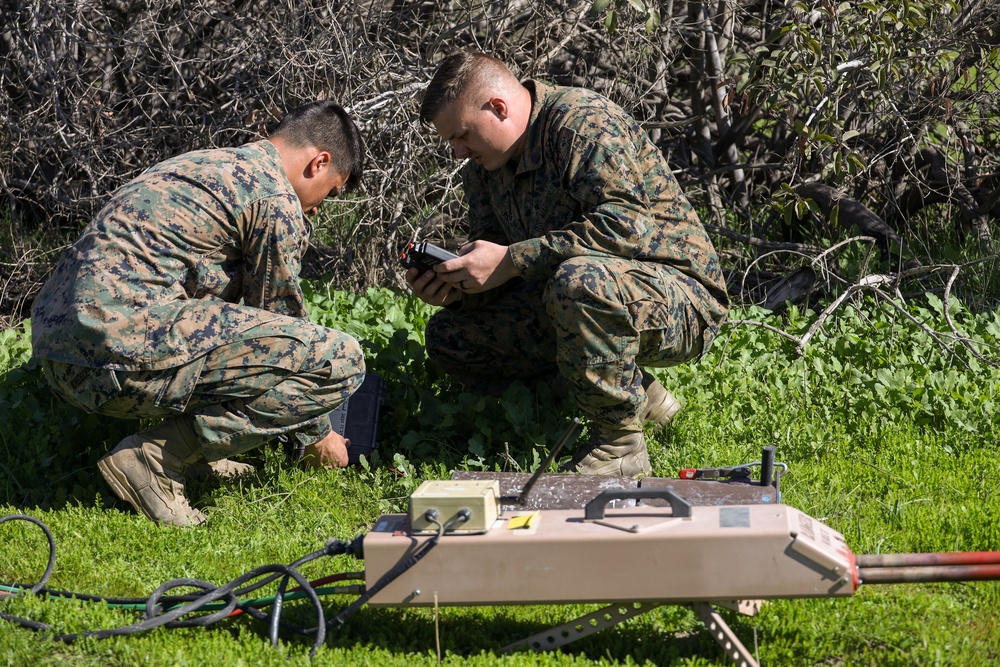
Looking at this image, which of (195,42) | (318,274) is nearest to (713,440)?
(318,274)

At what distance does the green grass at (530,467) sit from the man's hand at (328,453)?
0.06 meters

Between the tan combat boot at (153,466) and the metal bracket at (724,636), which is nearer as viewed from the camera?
the metal bracket at (724,636)

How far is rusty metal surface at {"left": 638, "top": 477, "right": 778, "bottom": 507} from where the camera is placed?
310cm

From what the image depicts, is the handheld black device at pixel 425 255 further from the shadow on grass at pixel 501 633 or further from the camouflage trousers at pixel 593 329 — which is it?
the shadow on grass at pixel 501 633

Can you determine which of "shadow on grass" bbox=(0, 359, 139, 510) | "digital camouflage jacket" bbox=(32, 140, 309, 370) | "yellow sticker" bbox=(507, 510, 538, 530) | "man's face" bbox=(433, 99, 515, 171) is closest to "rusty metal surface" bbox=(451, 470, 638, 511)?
"yellow sticker" bbox=(507, 510, 538, 530)

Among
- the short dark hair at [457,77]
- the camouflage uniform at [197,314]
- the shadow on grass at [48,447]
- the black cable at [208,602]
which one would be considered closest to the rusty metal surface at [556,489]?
the black cable at [208,602]

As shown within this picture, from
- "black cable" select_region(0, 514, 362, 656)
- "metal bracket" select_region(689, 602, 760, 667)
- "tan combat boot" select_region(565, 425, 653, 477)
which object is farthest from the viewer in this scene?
"tan combat boot" select_region(565, 425, 653, 477)

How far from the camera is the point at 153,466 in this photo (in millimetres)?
4113

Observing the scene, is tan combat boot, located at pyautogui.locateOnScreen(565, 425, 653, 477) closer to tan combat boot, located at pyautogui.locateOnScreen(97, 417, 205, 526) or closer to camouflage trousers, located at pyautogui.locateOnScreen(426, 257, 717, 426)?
camouflage trousers, located at pyautogui.locateOnScreen(426, 257, 717, 426)

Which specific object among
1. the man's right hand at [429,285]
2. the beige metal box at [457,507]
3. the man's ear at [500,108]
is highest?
the man's ear at [500,108]

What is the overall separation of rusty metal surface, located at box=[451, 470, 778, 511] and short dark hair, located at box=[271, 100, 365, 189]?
5.01ft

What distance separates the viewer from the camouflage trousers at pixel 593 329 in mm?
3984

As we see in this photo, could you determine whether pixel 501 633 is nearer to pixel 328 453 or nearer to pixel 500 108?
pixel 328 453

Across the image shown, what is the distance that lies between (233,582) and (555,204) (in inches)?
79.6
